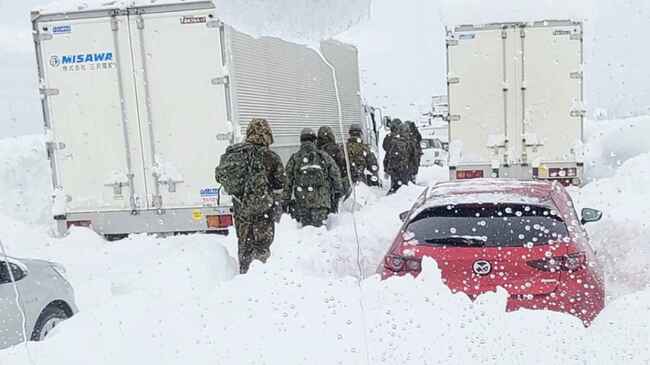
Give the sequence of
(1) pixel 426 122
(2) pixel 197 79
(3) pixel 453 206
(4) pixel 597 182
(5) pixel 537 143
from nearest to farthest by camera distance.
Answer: (3) pixel 453 206, (2) pixel 197 79, (5) pixel 537 143, (4) pixel 597 182, (1) pixel 426 122

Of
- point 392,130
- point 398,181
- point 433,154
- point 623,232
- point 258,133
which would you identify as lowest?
point 433,154

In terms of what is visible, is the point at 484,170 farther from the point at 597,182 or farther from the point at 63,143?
the point at 63,143

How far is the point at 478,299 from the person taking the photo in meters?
4.79

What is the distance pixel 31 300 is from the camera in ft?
18.4

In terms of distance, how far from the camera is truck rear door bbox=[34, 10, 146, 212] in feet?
28.3

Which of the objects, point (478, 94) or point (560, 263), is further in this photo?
point (478, 94)

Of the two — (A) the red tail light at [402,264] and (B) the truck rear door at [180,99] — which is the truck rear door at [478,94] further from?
(A) the red tail light at [402,264]

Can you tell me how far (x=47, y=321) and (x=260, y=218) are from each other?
269 centimetres

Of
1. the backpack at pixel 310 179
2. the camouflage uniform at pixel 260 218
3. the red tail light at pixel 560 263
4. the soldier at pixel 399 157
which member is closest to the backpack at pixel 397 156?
the soldier at pixel 399 157

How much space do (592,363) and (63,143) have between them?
7167mm

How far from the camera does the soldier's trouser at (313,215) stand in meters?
9.56

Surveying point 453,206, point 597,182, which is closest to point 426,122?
point 597,182

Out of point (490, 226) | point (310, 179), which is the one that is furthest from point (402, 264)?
point (310, 179)

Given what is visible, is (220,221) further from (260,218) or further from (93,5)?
(93,5)
